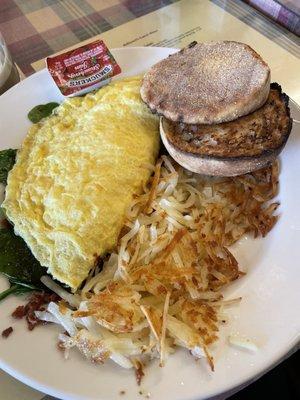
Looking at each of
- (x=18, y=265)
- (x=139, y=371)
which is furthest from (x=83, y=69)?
(x=139, y=371)

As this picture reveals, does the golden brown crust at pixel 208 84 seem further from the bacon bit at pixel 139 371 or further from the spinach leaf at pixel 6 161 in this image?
the bacon bit at pixel 139 371

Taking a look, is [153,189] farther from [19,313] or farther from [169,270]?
[19,313]

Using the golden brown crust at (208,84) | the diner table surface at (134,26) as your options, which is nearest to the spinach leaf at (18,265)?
the golden brown crust at (208,84)

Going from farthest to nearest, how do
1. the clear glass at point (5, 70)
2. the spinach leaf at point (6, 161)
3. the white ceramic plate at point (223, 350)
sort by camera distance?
the clear glass at point (5, 70), the spinach leaf at point (6, 161), the white ceramic plate at point (223, 350)

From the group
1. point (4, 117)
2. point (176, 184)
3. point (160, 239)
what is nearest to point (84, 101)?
point (4, 117)

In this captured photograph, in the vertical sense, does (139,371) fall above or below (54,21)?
below

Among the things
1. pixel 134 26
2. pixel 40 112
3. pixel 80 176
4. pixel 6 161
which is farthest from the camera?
pixel 134 26

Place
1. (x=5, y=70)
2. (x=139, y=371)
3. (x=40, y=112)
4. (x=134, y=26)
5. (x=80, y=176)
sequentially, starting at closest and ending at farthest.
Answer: (x=139, y=371), (x=80, y=176), (x=40, y=112), (x=5, y=70), (x=134, y=26)
